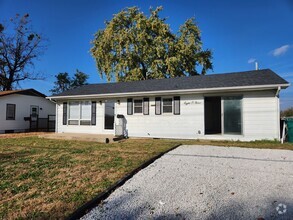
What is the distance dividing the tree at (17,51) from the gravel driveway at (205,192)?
27.5m

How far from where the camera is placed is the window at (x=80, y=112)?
12302 mm

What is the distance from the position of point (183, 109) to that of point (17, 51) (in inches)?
984

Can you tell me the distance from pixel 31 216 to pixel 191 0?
14.6 meters

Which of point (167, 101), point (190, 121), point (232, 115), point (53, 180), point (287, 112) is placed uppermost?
point (167, 101)

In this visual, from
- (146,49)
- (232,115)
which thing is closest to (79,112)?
(232,115)

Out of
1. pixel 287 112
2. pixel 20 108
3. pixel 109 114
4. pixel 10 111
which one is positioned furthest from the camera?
pixel 287 112

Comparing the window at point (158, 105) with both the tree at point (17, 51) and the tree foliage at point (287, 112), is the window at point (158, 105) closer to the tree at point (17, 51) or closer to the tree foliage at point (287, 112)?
the tree foliage at point (287, 112)

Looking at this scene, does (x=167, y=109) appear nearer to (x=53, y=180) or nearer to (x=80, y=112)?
(x=80, y=112)

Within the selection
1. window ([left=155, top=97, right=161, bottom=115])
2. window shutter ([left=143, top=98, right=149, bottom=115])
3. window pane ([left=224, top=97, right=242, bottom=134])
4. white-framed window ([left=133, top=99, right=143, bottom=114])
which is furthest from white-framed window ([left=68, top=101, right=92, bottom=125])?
window pane ([left=224, top=97, right=242, bottom=134])

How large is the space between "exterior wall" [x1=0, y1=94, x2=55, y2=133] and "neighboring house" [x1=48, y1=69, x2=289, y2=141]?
508 centimetres

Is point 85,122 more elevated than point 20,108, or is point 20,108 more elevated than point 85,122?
point 20,108

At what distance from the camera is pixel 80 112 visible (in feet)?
41.2

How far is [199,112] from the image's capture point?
33.0 ft

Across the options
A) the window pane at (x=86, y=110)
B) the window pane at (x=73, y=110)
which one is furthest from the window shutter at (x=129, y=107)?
the window pane at (x=73, y=110)
